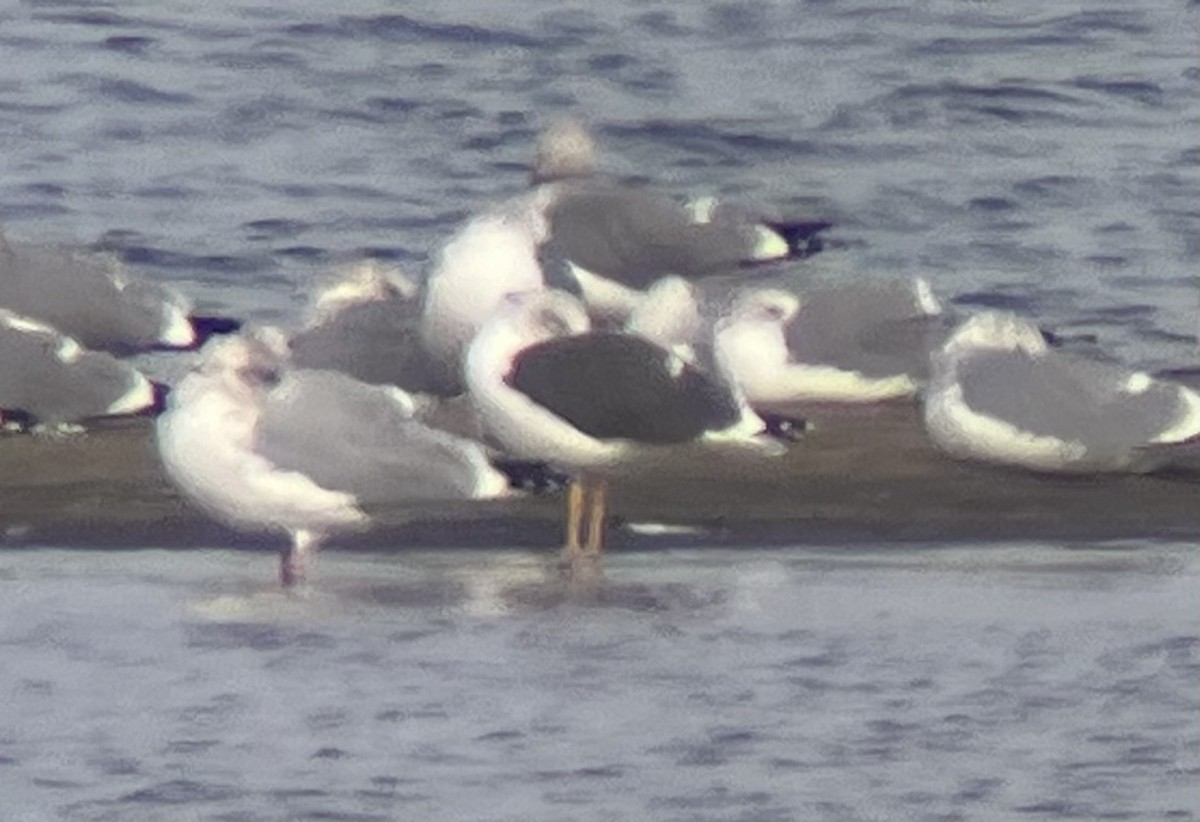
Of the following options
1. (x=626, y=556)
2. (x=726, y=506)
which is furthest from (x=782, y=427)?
(x=626, y=556)

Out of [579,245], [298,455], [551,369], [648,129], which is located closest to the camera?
[298,455]

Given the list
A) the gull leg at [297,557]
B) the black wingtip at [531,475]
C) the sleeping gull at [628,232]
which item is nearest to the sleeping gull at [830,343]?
the sleeping gull at [628,232]

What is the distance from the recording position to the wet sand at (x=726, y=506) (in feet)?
21.7

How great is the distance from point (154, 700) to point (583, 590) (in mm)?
918

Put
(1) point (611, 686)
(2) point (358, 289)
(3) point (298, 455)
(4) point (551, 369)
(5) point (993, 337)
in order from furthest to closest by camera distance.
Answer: (2) point (358, 289) → (5) point (993, 337) → (4) point (551, 369) → (3) point (298, 455) → (1) point (611, 686)

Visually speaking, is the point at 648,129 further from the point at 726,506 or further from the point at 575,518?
the point at 575,518

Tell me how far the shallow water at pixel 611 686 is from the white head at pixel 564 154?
1.58 m

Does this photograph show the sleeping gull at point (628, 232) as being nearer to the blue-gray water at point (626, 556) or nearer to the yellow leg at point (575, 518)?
the blue-gray water at point (626, 556)

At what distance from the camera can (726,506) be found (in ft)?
22.2

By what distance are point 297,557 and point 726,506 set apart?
89 centimetres

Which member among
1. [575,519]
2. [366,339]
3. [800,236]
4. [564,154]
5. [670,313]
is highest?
[564,154]

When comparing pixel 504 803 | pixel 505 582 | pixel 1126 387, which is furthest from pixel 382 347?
pixel 504 803

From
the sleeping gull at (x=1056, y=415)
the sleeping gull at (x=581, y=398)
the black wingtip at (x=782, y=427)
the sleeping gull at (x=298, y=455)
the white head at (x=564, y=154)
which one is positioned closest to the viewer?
the sleeping gull at (x=298, y=455)

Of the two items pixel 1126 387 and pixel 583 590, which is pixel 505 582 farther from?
pixel 1126 387
